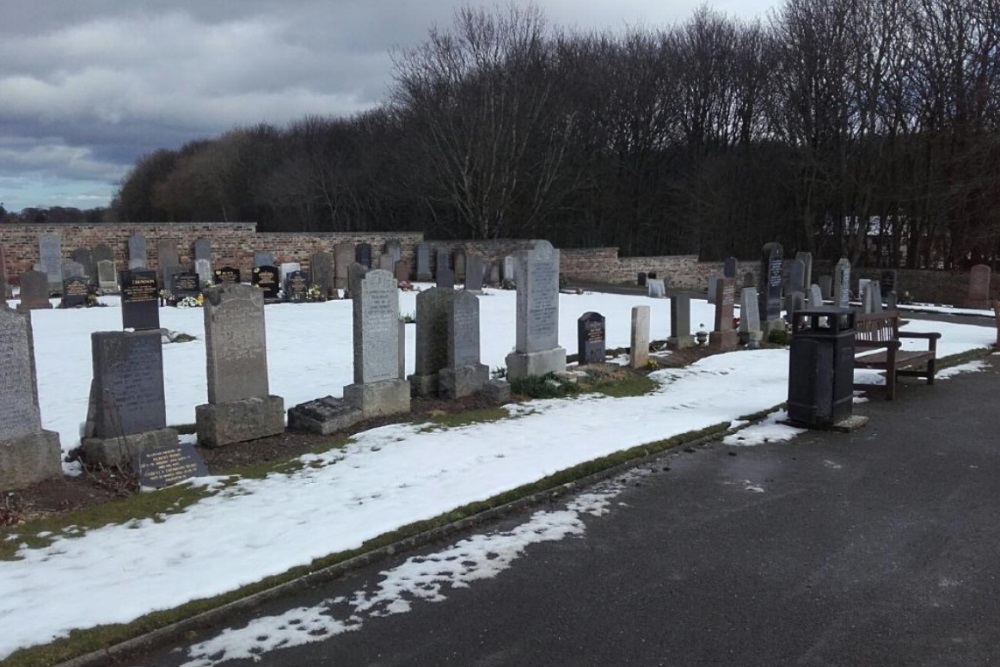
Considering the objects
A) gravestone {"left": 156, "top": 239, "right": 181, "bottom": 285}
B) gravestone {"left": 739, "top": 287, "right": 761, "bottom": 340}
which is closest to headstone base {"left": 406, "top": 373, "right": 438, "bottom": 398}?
gravestone {"left": 739, "top": 287, "right": 761, "bottom": 340}

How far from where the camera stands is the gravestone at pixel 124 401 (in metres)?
6.27

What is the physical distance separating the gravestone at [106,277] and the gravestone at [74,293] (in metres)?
2.39

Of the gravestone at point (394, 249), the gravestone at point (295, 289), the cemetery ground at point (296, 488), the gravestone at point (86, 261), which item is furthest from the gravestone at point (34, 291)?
the gravestone at point (394, 249)

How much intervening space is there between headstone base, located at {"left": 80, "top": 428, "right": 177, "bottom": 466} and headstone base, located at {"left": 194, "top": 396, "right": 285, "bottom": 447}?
65cm

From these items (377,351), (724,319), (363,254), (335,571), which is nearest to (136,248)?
(363,254)

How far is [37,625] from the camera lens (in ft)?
12.8

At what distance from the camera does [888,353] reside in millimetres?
10273

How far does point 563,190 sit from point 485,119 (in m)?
6.13

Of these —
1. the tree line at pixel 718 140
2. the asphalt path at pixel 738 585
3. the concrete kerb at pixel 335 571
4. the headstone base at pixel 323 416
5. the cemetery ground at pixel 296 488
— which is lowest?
the asphalt path at pixel 738 585

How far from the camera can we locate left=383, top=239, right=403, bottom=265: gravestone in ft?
91.4

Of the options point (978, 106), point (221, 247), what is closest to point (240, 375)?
point (221, 247)

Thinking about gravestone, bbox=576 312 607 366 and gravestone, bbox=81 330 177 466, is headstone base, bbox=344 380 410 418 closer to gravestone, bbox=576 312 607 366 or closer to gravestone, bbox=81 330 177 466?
gravestone, bbox=81 330 177 466

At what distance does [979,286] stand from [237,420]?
2807 centimetres

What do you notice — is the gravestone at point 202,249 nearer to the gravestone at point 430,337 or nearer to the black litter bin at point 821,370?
the gravestone at point 430,337
